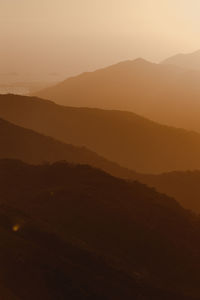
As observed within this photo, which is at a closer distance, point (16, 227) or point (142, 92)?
point (16, 227)

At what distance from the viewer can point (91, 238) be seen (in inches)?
847

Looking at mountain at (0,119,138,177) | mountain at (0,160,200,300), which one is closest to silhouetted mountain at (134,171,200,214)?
Answer: mountain at (0,119,138,177)

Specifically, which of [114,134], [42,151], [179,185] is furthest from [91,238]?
[114,134]

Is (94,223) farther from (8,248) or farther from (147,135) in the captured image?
(147,135)

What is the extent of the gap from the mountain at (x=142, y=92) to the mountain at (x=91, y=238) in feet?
168

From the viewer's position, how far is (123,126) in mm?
55688

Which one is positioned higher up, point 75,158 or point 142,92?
point 75,158

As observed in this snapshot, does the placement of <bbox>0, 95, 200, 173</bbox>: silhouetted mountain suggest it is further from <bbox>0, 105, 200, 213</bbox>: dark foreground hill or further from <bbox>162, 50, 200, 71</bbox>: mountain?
<bbox>162, 50, 200, 71</bbox>: mountain

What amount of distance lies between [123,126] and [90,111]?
5.38 m

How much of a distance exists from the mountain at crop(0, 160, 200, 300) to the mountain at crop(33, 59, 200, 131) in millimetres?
51358

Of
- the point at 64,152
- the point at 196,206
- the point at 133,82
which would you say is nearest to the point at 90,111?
the point at 64,152

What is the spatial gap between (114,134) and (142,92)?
4649 cm

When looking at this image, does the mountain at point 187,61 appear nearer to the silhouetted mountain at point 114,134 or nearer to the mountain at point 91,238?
the silhouetted mountain at point 114,134

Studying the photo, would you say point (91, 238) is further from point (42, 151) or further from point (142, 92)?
point (142, 92)
